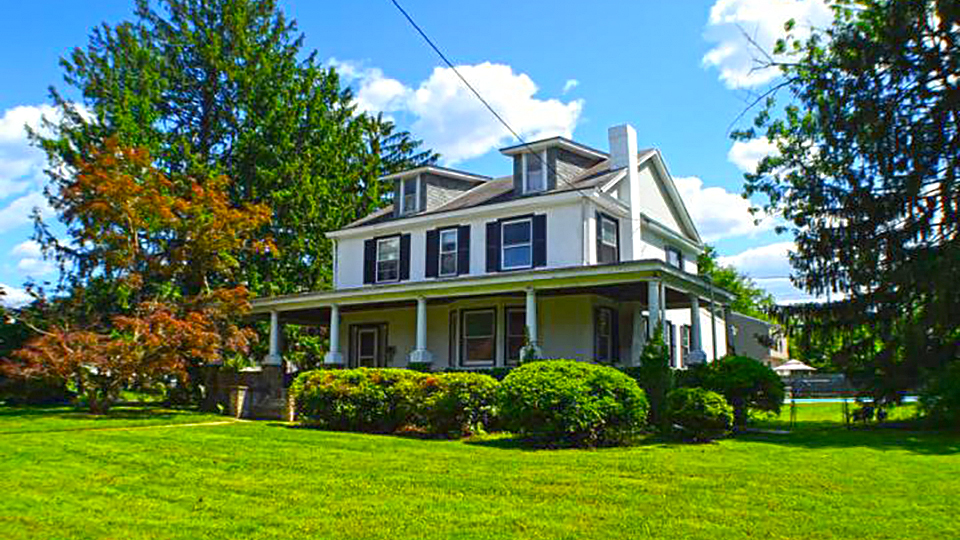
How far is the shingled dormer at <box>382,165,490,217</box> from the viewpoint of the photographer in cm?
2548

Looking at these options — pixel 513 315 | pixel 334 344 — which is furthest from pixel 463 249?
pixel 334 344

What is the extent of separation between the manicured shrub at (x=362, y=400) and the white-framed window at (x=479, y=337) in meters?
6.37

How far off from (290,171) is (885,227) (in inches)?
889

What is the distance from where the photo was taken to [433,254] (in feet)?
78.4

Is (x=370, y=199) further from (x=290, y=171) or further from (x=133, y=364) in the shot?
(x=133, y=364)

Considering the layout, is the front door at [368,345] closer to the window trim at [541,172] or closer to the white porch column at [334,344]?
the white porch column at [334,344]

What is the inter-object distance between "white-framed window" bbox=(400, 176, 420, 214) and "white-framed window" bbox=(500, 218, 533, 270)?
181 inches

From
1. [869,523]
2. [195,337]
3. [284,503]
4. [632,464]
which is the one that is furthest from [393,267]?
[869,523]

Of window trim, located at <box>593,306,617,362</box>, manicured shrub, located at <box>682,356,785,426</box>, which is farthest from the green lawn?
window trim, located at <box>593,306,617,362</box>

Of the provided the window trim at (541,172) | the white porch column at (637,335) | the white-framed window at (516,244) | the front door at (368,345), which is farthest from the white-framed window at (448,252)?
the white porch column at (637,335)

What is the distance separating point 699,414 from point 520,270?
361 inches

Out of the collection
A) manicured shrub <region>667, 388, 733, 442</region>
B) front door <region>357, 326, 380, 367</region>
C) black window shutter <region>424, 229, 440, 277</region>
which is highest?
black window shutter <region>424, 229, 440, 277</region>

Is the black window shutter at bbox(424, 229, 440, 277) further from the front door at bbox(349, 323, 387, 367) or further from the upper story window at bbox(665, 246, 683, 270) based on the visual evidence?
the upper story window at bbox(665, 246, 683, 270)

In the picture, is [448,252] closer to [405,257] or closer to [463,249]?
[463,249]
